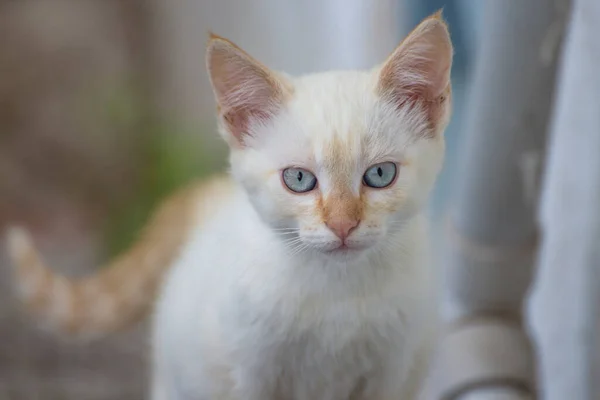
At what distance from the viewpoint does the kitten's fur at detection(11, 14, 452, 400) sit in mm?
597

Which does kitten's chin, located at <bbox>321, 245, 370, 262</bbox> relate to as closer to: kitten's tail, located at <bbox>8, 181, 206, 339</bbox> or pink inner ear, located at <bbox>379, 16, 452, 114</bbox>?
pink inner ear, located at <bbox>379, 16, 452, 114</bbox>

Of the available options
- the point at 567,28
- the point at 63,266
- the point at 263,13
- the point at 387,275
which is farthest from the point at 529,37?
the point at 63,266

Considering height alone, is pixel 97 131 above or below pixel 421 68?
above

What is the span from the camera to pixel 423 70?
1.99 ft

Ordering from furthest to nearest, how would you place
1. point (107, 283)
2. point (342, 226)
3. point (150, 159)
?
point (150, 159) < point (107, 283) < point (342, 226)

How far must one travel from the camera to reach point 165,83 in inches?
59.2

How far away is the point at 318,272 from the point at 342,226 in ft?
0.32

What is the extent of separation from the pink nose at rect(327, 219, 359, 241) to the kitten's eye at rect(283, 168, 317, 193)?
41 millimetres

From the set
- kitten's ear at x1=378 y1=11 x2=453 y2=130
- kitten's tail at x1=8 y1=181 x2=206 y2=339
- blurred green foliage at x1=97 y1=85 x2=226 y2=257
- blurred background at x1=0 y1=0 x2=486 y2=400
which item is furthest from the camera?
blurred green foliage at x1=97 y1=85 x2=226 y2=257

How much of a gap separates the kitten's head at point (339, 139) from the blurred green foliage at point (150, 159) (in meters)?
0.84

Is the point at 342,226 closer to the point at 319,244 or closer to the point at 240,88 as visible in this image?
the point at 319,244

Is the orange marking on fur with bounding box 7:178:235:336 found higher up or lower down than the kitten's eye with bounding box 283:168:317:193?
higher up

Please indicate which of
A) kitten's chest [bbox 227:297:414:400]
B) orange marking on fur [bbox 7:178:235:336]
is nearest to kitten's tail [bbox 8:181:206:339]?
orange marking on fur [bbox 7:178:235:336]

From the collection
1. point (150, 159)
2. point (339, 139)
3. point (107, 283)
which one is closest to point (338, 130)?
point (339, 139)
